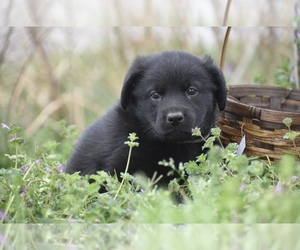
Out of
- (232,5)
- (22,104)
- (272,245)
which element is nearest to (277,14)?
(232,5)

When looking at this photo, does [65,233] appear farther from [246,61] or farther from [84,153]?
[246,61]

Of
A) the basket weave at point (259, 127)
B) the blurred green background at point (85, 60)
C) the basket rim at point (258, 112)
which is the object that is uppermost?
the basket rim at point (258, 112)

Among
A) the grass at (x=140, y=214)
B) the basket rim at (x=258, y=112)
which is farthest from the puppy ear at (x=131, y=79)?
the grass at (x=140, y=214)

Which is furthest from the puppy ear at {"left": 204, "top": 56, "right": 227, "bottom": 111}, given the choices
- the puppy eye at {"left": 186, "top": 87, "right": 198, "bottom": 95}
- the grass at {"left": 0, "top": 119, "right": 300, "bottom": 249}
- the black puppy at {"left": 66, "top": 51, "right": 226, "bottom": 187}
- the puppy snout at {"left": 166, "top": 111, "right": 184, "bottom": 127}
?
the grass at {"left": 0, "top": 119, "right": 300, "bottom": 249}

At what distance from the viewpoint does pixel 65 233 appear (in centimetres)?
164

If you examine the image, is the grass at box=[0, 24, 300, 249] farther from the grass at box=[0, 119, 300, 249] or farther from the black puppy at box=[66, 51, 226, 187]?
the black puppy at box=[66, 51, 226, 187]

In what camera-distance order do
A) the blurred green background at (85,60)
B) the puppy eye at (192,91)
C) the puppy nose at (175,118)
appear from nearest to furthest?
the puppy nose at (175,118) → the puppy eye at (192,91) → the blurred green background at (85,60)

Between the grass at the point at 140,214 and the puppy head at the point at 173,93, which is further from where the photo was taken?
the puppy head at the point at 173,93

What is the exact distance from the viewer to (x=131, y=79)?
8.97 feet

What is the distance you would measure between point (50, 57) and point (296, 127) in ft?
9.11

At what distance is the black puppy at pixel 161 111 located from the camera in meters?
2.63

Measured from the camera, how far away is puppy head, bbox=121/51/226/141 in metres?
2.59

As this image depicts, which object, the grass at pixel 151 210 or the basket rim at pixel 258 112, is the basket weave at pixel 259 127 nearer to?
the basket rim at pixel 258 112

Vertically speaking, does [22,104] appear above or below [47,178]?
below
